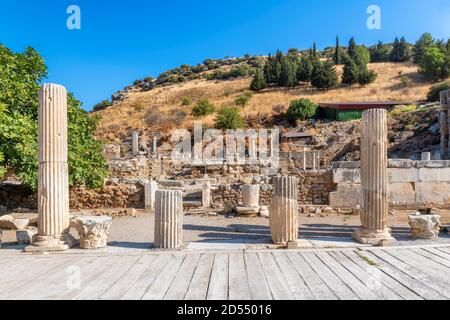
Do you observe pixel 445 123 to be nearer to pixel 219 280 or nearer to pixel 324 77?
pixel 219 280

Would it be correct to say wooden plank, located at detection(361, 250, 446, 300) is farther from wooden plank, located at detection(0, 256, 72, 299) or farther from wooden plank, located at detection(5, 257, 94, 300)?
wooden plank, located at detection(0, 256, 72, 299)

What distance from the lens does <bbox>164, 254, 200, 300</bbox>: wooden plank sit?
5.01 meters

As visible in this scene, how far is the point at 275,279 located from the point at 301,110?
4214 centimetres

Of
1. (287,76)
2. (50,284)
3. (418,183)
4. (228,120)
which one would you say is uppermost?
(287,76)

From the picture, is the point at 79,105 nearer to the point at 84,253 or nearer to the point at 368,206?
the point at 84,253

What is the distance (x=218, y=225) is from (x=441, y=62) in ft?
184

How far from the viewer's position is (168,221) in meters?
7.76

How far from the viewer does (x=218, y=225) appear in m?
12.0

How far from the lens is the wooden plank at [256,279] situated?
4.95 m

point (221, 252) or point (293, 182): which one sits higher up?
point (293, 182)

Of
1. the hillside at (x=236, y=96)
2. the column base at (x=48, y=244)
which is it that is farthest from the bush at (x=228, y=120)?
the column base at (x=48, y=244)

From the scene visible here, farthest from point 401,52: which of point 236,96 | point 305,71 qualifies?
point 236,96

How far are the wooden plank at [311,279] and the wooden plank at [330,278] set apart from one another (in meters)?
0.07
